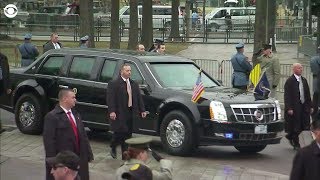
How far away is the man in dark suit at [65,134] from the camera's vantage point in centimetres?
736

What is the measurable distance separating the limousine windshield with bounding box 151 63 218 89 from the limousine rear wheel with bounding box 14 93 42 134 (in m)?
2.57

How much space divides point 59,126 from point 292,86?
6461 millimetres

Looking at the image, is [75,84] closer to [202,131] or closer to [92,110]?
[92,110]

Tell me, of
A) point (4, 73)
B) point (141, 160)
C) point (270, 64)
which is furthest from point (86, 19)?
point (141, 160)

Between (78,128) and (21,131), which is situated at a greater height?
(78,128)

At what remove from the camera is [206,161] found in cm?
1138

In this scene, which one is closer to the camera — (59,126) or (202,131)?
(59,126)

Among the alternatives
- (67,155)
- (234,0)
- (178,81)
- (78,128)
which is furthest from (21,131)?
(234,0)

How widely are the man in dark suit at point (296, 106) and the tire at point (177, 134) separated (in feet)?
7.83

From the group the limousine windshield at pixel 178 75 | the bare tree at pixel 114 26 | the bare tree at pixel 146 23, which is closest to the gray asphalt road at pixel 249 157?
the limousine windshield at pixel 178 75

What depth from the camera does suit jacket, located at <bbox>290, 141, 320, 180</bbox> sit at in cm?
553

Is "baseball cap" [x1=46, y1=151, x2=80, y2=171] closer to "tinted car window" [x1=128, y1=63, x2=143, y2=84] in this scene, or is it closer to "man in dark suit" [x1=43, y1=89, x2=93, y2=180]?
"man in dark suit" [x1=43, y1=89, x2=93, y2=180]

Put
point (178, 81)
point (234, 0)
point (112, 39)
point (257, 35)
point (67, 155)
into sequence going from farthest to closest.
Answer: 1. point (234, 0)
2. point (112, 39)
3. point (257, 35)
4. point (178, 81)
5. point (67, 155)

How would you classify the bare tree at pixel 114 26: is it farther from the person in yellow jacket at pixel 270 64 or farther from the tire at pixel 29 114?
the tire at pixel 29 114
